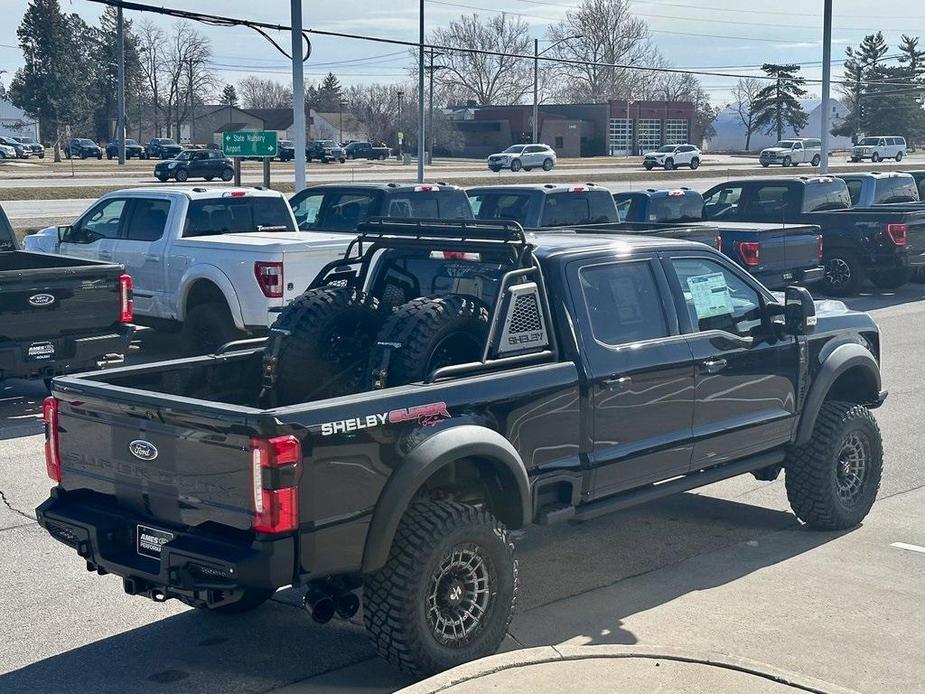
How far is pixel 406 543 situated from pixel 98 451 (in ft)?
4.75

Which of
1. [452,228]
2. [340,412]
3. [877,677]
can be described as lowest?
[877,677]

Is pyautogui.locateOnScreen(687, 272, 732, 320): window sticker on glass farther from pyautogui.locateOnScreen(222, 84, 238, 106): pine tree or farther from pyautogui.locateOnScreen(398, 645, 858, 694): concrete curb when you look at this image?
pyautogui.locateOnScreen(222, 84, 238, 106): pine tree

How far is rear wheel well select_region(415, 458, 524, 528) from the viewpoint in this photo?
18.6 ft

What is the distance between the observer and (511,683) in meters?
4.93

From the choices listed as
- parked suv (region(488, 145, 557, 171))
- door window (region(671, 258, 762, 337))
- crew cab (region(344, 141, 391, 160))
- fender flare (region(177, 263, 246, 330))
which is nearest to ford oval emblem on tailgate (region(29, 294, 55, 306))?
fender flare (region(177, 263, 246, 330))

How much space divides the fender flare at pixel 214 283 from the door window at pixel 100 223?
1.72 m

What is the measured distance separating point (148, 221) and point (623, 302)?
29.9 ft

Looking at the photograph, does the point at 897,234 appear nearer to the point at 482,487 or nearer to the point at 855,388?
the point at 855,388

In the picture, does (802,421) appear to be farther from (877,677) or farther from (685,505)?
(877,677)

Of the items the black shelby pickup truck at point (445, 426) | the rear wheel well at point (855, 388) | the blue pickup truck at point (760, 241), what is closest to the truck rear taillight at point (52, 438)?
the black shelby pickup truck at point (445, 426)

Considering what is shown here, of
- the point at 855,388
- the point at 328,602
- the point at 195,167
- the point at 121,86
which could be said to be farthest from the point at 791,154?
the point at 328,602

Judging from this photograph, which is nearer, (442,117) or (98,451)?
(98,451)

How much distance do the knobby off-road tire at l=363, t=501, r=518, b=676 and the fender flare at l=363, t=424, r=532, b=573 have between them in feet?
0.37

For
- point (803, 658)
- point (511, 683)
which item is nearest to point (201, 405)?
point (511, 683)
